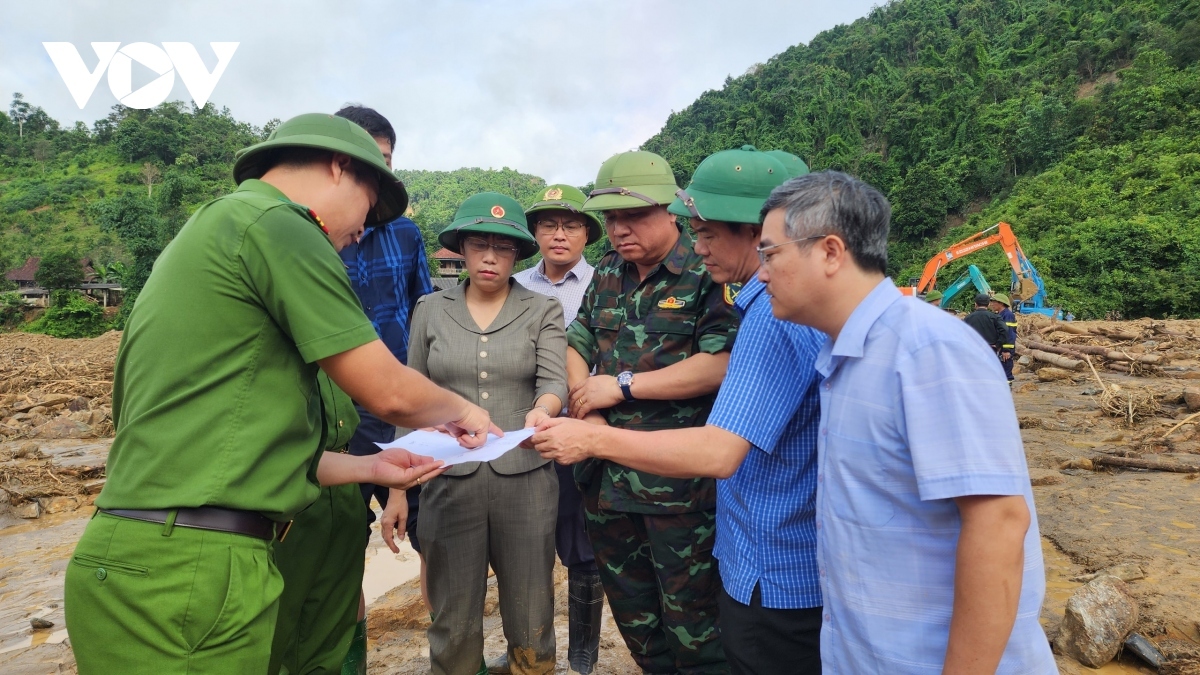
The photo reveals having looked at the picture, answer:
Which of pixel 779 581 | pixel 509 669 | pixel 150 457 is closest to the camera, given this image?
pixel 150 457

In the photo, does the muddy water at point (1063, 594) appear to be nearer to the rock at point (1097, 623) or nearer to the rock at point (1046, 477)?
the rock at point (1097, 623)

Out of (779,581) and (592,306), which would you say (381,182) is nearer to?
(592,306)

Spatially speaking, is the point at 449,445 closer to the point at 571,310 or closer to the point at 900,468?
the point at 900,468

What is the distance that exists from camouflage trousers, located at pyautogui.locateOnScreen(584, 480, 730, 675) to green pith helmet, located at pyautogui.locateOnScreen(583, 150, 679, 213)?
4.02 feet

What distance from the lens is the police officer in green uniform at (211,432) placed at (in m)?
1.48

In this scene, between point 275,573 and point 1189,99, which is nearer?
point 275,573

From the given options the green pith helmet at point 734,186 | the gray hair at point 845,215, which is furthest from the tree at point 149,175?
the gray hair at point 845,215

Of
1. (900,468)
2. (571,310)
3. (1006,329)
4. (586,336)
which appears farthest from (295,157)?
(1006,329)

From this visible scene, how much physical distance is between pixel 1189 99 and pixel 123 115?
342 feet

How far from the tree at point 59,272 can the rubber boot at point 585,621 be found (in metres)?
43.8

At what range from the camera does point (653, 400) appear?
253 centimetres

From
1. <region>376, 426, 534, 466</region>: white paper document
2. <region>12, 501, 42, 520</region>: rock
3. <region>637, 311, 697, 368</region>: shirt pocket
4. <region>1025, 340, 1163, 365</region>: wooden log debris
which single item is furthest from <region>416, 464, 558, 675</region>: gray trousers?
<region>1025, 340, 1163, 365</region>: wooden log debris

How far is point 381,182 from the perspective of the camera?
6.61 ft

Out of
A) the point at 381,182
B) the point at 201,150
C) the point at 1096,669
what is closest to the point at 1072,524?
the point at 1096,669
